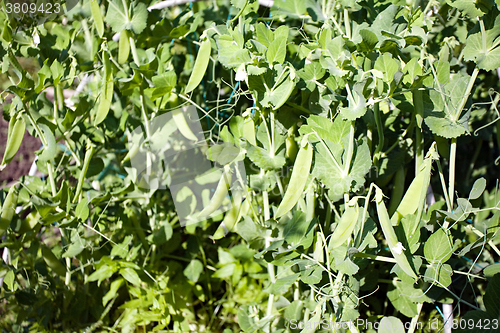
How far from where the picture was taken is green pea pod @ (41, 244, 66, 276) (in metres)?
1.00

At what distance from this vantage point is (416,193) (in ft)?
2.33

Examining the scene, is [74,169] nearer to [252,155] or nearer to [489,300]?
[252,155]

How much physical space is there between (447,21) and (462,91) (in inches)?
13.4

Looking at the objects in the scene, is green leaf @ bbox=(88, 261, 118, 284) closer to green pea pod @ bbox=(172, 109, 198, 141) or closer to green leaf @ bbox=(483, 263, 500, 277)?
green pea pod @ bbox=(172, 109, 198, 141)

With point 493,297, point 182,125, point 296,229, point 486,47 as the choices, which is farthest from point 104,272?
point 486,47

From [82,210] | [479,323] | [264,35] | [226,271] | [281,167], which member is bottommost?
[226,271]

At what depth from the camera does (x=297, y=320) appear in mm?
841

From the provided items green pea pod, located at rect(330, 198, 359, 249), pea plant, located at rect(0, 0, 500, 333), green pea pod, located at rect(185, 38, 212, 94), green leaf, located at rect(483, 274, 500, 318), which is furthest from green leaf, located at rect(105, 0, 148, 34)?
green leaf, located at rect(483, 274, 500, 318)

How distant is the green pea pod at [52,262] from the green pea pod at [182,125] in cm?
49

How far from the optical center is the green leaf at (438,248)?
0.70 metres

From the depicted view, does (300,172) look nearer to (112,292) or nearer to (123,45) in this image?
(123,45)

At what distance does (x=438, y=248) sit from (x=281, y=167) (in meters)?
0.33

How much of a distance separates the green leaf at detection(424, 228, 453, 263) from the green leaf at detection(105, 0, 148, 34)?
30.7 inches

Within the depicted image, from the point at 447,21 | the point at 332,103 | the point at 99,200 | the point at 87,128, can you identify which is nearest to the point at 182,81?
the point at 87,128
